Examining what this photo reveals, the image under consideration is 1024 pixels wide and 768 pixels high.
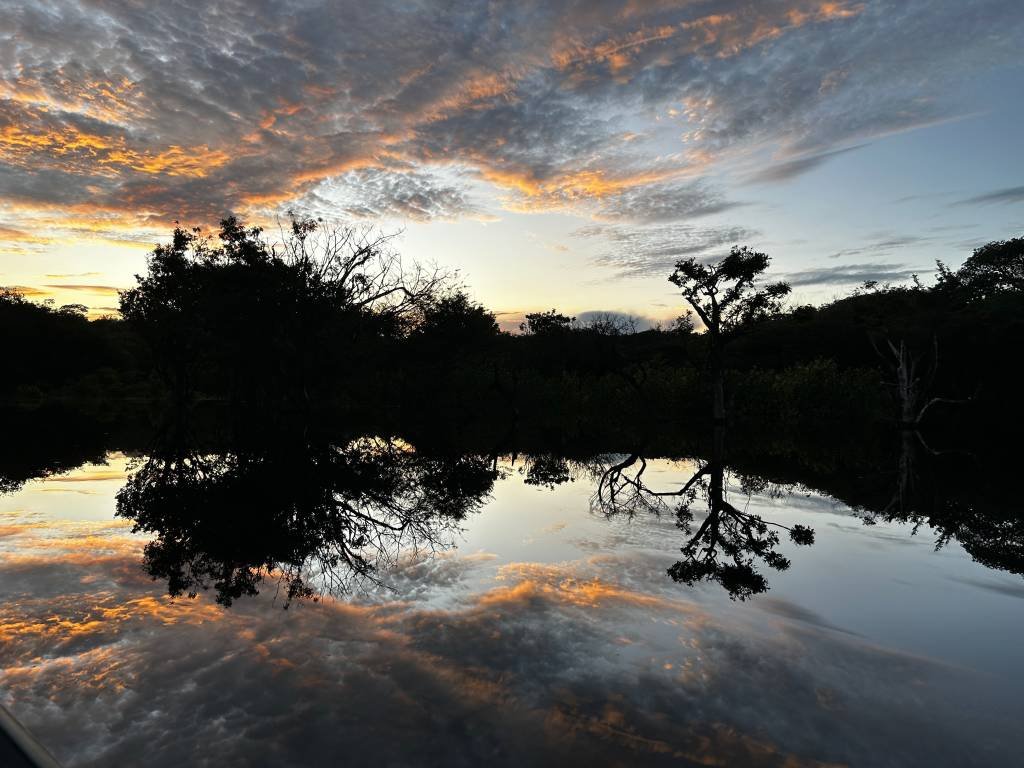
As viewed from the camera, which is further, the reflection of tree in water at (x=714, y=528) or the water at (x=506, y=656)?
the reflection of tree in water at (x=714, y=528)

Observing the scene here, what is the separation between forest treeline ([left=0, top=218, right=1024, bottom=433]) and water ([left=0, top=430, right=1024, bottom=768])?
23.3 meters

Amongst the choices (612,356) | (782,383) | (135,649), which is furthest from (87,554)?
(612,356)

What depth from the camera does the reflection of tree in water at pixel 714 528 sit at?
6.82m

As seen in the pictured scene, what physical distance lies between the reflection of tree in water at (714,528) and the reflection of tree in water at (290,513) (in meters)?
3.13

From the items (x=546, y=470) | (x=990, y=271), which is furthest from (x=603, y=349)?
(x=990, y=271)

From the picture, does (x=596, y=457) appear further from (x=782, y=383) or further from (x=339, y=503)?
(x=782, y=383)

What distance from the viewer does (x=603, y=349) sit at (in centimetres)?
4247

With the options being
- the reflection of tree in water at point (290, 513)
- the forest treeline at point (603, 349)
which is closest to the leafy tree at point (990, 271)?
the forest treeline at point (603, 349)

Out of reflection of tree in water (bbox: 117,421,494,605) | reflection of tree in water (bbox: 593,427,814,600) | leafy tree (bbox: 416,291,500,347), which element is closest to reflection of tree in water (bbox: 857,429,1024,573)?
reflection of tree in water (bbox: 593,427,814,600)

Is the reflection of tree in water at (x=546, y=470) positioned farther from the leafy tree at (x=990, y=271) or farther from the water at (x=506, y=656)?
the leafy tree at (x=990, y=271)

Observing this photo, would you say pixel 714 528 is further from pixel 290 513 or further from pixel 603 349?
pixel 603 349

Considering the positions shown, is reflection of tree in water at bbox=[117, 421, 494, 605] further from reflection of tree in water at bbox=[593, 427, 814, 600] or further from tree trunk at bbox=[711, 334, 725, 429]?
tree trunk at bbox=[711, 334, 725, 429]

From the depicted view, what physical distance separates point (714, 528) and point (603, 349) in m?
33.8

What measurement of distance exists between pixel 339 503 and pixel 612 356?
33.1 metres
